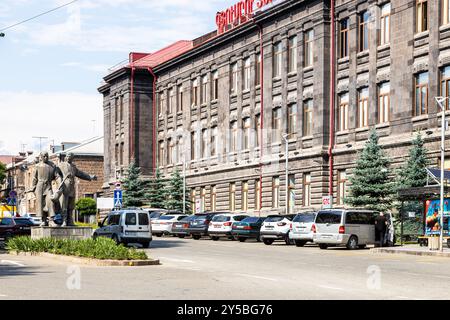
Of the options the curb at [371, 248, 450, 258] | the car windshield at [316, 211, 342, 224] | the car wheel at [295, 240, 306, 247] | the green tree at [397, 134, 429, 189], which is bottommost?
the car wheel at [295, 240, 306, 247]

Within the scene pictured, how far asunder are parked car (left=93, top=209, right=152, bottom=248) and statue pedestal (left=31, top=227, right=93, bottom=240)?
5.11 m

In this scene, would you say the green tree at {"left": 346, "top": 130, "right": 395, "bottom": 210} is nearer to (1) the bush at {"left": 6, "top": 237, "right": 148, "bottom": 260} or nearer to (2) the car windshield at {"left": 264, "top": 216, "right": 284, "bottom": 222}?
(2) the car windshield at {"left": 264, "top": 216, "right": 284, "bottom": 222}

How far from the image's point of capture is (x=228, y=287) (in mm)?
19297

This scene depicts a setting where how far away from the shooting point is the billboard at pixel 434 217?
40.5 metres

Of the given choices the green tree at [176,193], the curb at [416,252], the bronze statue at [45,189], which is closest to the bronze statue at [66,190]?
the bronze statue at [45,189]

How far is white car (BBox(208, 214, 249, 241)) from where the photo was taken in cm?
5173

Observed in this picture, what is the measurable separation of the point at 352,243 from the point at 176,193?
114 feet

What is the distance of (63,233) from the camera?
34938 millimetres

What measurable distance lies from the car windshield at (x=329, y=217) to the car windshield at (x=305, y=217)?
1.38 meters

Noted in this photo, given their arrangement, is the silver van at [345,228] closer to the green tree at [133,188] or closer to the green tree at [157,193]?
the green tree at [157,193]

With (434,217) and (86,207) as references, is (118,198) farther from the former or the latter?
(86,207)

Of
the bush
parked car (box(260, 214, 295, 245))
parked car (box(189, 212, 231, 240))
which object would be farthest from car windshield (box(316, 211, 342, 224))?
the bush
